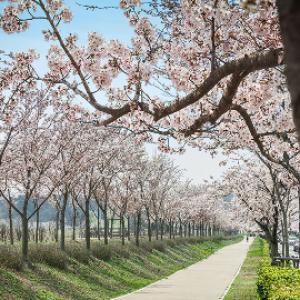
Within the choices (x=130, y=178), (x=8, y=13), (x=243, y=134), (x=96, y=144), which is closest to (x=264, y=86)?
(x=243, y=134)

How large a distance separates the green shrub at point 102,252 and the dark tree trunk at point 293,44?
21806 mm

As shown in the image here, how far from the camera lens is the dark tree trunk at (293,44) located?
4.63 feet

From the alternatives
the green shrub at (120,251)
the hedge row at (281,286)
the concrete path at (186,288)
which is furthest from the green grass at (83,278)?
the hedge row at (281,286)

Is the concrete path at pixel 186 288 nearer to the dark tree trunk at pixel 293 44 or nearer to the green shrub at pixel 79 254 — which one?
the green shrub at pixel 79 254

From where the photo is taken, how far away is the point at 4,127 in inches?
672

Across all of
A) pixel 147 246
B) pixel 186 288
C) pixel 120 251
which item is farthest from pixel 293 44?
pixel 147 246

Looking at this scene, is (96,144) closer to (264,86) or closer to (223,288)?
(223,288)

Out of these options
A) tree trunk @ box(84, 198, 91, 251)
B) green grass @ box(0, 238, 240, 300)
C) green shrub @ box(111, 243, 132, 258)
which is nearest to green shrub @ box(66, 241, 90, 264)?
green grass @ box(0, 238, 240, 300)

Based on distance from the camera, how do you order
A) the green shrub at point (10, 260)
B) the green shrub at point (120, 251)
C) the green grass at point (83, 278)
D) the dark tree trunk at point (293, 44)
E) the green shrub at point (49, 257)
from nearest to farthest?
1. the dark tree trunk at point (293, 44)
2. the green grass at point (83, 278)
3. the green shrub at point (10, 260)
4. the green shrub at point (49, 257)
5. the green shrub at point (120, 251)

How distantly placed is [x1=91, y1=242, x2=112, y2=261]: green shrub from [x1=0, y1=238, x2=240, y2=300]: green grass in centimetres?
24

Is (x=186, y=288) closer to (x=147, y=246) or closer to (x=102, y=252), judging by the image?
(x=102, y=252)

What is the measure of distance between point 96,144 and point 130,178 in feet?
43.9

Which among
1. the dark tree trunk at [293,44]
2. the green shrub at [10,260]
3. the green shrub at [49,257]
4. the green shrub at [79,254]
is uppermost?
the dark tree trunk at [293,44]

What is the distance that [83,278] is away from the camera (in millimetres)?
17625
